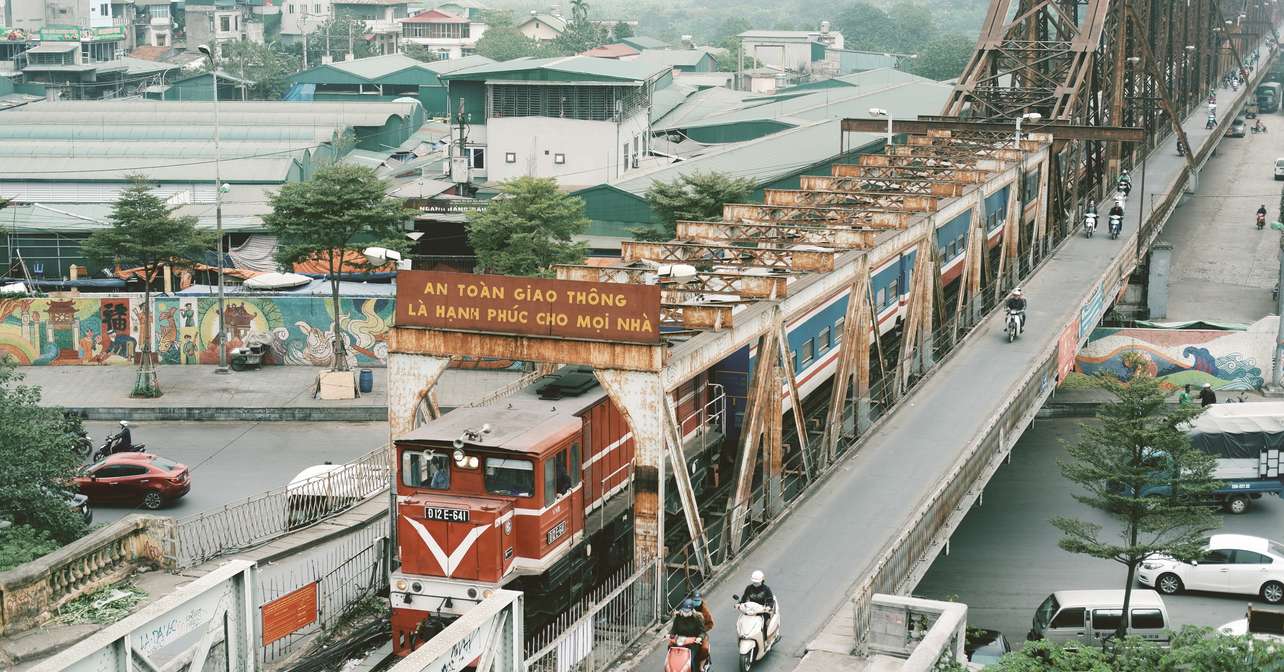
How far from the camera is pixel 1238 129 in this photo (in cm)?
13025

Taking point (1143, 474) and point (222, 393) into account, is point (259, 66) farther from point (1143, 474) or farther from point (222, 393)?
point (1143, 474)

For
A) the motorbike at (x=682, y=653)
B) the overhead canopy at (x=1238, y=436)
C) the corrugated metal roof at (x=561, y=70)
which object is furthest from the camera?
the corrugated metal roof at (x=561, y=70)

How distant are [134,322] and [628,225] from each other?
2291 centimetres

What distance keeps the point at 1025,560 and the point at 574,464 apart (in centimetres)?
1787

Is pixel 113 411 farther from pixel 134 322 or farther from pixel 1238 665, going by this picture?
pixel 1238 665

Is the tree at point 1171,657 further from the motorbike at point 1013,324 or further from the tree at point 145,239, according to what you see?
the tree at point 145,239

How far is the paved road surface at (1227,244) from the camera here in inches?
2689

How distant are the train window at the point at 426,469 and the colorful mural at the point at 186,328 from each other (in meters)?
31.7

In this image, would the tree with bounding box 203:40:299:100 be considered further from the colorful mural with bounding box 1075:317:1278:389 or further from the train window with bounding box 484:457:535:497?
the train window with bounding box 484:457:535:497

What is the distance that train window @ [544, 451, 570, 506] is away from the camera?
23414 mm

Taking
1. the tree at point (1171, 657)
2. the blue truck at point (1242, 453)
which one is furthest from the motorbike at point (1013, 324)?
the tree at point (1171, 657)

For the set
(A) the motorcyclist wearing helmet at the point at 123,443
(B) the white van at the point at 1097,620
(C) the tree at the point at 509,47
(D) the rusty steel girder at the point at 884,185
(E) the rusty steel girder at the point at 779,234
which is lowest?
(B) the white van at the point at 1097,620

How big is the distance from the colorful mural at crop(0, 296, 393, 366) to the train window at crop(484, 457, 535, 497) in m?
32.3

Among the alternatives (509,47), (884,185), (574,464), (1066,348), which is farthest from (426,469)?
(509,47)
